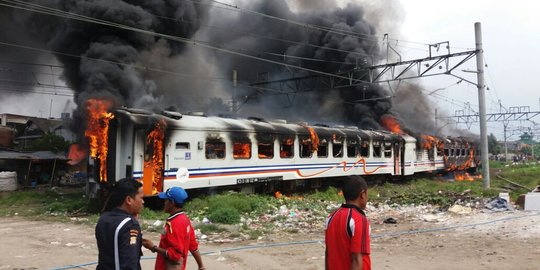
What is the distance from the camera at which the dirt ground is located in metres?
6.34

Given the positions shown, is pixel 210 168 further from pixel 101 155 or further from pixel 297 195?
pixel 297 195

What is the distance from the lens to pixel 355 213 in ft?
9.75

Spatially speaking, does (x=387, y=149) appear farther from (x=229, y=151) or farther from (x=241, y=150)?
(x=229, y=151)

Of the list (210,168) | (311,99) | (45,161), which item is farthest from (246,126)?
(311,99)

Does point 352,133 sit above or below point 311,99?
below

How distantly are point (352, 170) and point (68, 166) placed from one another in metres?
14.8

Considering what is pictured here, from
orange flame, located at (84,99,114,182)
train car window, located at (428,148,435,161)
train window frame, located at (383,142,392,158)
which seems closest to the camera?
orange flame, located at (84,99,114,182)

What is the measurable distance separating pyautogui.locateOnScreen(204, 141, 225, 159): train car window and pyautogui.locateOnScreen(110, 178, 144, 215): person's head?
30.5 feet

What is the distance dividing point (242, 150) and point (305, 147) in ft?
10.5

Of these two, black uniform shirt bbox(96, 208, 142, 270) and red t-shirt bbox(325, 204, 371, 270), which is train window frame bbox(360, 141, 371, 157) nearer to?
red t-shirt bbox(325, 204, 371, 270)

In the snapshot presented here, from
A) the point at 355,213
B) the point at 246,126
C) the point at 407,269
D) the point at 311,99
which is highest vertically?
the point at 311,99

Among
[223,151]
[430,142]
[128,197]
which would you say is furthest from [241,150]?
[430,142]

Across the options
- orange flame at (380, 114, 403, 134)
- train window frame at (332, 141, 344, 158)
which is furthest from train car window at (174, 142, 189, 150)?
orange flame at (380, 114, 403, 134)

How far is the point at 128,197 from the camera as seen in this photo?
9.48 ft
